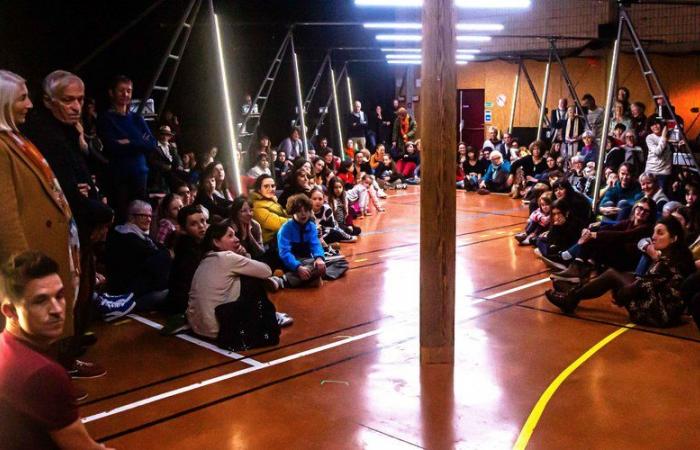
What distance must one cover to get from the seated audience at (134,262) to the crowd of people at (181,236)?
1 cm

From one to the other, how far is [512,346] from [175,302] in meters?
2.68

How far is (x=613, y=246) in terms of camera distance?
280 inches

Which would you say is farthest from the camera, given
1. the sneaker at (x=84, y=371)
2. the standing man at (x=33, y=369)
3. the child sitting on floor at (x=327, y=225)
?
the child sitting on floor at (x=327, y=225)

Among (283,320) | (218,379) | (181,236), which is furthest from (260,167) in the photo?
(218,379)

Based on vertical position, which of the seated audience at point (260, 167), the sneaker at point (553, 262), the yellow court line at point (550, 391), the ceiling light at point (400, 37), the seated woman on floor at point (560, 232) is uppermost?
the ceiling light at point (400, 37)

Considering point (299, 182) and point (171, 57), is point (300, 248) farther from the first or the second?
point (171, 57)

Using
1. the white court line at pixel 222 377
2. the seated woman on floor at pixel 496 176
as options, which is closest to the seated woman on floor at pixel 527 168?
the seated woman on floor at pixel 496 176

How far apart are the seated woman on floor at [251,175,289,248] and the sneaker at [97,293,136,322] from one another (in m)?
2.04

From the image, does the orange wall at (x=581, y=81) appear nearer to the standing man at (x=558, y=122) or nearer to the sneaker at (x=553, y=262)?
the standing man at (x=558, y=122)

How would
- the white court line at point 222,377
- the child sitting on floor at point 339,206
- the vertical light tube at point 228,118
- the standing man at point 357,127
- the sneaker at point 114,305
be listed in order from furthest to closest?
the standing man at point 357,127 < the child sitting on floor at point 339,206 < the vertical light tube at point 228,118 < the sneaker at point 114,305 < the white court line at point 222,377

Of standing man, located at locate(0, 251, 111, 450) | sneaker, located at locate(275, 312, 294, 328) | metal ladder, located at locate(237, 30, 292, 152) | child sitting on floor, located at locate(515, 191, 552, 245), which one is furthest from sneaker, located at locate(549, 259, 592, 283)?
metal ladder, located at locate(237, 30, 292, 152)

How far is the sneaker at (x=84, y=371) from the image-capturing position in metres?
4.57

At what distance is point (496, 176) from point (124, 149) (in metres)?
9.57

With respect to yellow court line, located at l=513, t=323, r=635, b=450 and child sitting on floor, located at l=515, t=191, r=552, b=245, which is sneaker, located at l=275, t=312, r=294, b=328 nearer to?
yellow court line, located at l=513, t=323, r=635, b=450
